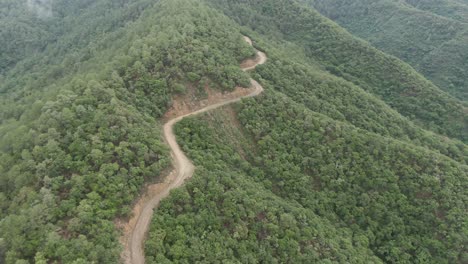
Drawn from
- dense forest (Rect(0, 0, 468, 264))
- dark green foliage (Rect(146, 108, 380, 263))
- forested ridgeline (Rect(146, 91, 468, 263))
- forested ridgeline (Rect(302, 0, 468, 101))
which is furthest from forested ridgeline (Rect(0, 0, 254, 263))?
forested ridgeline (Rect(302, 0, 468, 101))

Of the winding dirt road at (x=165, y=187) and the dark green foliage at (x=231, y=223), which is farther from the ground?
the winding dirt road at (x=165, y=187)

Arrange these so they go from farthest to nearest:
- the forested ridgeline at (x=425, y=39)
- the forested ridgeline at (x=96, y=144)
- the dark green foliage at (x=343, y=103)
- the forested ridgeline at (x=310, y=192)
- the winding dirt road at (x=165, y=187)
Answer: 1. the forested ridgeline at (x=425, y=39)
2. the dark green foliage at (x=343, y=103)
3. the forested ridgeline at (x=310, y=192)
4. the winding dirt road at (x=165, y=187)
5. the forested ridgeline at (x=96, y=144)

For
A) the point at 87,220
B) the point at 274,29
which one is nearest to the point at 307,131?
the point at 87,220

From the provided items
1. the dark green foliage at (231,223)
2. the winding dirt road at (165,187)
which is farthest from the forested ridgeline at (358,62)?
the dark green foliage at (231,223)

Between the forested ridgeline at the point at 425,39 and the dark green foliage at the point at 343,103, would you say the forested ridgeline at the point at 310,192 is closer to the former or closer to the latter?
the dark green foliage at the point at 343,103

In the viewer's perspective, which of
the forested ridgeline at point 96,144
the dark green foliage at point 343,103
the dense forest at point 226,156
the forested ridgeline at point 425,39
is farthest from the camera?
the forested ridgeline at point 425,39

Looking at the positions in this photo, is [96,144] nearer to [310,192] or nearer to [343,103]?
[310,192]
